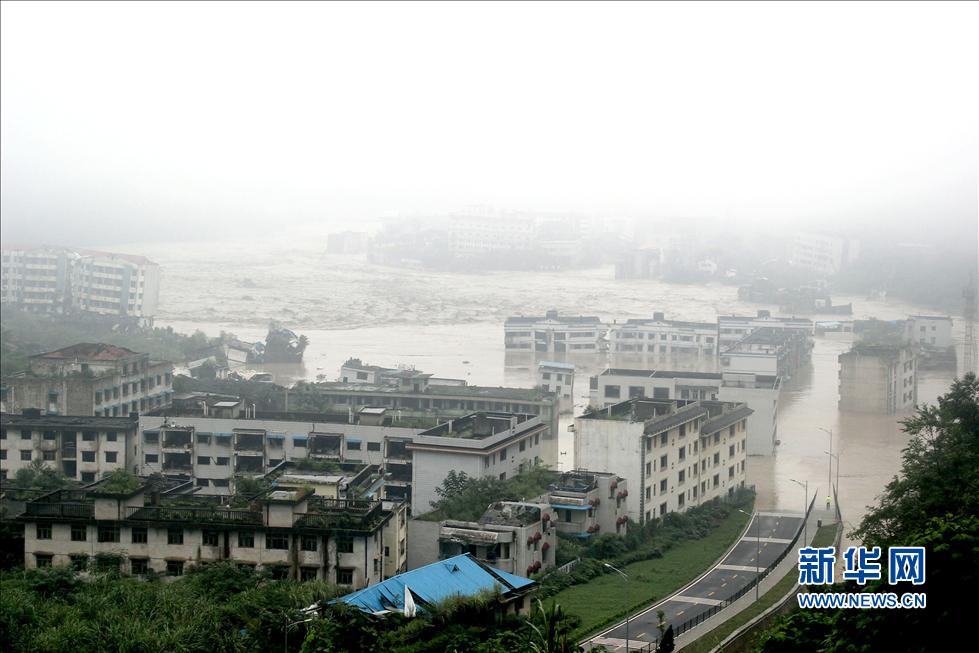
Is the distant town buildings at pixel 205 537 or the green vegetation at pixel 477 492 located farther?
the green vegetation at pixel 477 492

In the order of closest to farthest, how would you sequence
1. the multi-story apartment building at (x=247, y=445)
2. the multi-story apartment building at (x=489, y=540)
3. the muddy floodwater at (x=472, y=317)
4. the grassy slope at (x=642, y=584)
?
the grassy slope at (x=642, y=584) < the multi-story apartment building at (x=489, y=540) < the multi-story apartment building at (x=247, y=445) < the muddy floodwater at (x=472, y=317)

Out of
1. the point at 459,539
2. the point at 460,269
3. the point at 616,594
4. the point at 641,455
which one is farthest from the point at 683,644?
the point at 460,269

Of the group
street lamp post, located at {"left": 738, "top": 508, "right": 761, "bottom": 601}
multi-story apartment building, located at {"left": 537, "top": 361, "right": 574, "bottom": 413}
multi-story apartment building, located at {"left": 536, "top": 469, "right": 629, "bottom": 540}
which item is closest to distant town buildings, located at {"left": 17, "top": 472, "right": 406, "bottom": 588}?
multi-story apartment building, located at {"left": 536, "top": 469, "right": 629, "bottom": 540}

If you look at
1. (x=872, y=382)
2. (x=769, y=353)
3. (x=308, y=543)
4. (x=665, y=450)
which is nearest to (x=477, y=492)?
(x=308, y=543)

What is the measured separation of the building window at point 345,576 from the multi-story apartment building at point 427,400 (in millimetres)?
4771

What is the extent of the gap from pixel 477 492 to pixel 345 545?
157 centimetres

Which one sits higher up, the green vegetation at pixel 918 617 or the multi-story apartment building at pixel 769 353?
the green vegetation at pixel 918 617

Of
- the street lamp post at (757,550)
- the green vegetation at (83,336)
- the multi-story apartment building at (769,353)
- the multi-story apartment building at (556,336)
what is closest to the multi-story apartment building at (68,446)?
the street lamp post at (757,550)

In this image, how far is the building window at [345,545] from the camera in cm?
682

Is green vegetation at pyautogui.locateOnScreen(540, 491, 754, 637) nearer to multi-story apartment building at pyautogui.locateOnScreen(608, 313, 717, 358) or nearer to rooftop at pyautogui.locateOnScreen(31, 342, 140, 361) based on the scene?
rooftop at pyautogui.locateOnScreen(31, 342, 140, 361)

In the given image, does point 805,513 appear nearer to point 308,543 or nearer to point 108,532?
point 308,543

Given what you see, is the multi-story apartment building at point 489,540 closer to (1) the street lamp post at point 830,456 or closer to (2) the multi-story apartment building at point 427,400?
(2) the multi-story apartment building at point 427,400

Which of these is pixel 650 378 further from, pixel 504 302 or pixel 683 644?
pixel 504 302

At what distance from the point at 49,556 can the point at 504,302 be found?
22.2 metres
